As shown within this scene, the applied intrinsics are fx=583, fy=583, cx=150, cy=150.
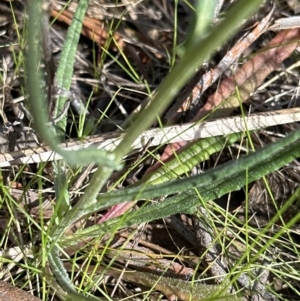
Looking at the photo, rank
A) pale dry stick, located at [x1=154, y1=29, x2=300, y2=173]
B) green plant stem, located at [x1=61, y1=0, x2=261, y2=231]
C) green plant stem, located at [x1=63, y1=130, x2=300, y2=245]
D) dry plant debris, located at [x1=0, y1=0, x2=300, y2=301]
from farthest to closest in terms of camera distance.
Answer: pale dry stick, located at [x1=154, y1=29, x2=300, y2=173]
dry plant debris, located at [x1=0, y1=0, x2=300, y2=301]
green plant stem, located at [x1=63, y1=130, x2=300, y2=245]
green plant stem, located at [x1=61, y1=0, x2=261, y2=231]

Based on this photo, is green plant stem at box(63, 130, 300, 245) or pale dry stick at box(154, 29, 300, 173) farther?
pale dry stick at box(154, 29, 300, 173)

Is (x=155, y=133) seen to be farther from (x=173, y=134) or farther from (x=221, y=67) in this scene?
(x=221, y=67)

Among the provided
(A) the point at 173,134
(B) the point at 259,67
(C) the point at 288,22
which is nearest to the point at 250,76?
(B) the point at 259,67

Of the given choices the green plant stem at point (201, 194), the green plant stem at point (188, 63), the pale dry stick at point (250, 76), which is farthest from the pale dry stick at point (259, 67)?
the green plant stem at point (188, 63)

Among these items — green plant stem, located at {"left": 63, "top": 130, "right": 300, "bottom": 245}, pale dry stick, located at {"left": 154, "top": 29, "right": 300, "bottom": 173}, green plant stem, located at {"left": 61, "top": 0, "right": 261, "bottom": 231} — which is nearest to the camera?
green plant stem, located at {"left": 61, "top": 0, "right": 261, "bottom": 231}

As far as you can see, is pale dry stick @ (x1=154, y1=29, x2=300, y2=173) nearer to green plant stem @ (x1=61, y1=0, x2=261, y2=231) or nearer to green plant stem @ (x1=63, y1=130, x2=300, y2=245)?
green plant stem @ (x1=63, y1=130, x2=300, y2=245)

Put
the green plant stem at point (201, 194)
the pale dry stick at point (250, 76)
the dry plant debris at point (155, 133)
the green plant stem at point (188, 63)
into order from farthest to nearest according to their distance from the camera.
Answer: the pale dry stick at point (250, 76) → the dry plant debris at point (155, 133) → the green plant stem at point (201, 194) → the green plant stem at point (188, 63)

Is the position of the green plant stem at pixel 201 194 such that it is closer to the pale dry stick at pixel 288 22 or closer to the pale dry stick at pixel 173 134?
the pale dry stick at pixel 173 134

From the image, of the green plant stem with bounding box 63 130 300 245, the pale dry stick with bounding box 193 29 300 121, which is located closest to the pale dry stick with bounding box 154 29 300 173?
the pale dry stick with bounding box 193 29 300 121
